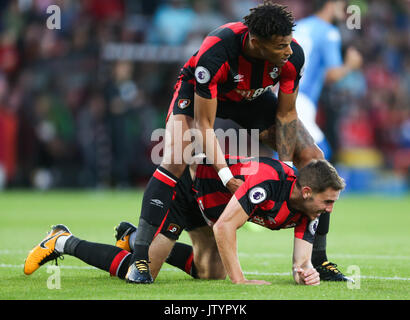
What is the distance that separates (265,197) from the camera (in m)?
5.07

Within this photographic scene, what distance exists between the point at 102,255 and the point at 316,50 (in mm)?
4297

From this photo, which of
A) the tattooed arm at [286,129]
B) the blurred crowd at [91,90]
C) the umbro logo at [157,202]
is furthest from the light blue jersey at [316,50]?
the blurred crowd at [91,90]

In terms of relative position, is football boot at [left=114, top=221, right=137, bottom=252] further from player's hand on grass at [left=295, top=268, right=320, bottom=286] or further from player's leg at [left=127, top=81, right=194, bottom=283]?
player's hand on grass at [left=295, top=268, right=320, bottom=286]

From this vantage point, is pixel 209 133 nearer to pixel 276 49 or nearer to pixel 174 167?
pixel 174 167

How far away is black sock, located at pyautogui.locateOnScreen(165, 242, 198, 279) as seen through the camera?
233 inches

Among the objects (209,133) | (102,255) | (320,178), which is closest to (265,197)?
(320,178)

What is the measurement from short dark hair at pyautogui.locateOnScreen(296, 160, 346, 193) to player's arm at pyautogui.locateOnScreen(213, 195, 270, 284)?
0.47m

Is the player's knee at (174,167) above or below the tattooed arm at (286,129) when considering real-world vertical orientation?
below

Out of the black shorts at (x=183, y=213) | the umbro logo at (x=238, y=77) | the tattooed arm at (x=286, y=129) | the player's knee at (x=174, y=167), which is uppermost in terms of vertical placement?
the umbro logo at (x=238, y=77)

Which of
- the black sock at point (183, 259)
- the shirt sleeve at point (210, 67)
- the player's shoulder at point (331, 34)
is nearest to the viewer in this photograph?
the shirt sleeve at point (210, 67)

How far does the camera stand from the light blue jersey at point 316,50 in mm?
8797

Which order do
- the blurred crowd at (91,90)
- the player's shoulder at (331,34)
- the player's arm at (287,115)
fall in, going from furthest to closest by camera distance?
the blurred crowd at (91,90) < the player's shoulder at (331,34) < the player's arm at (287,115)

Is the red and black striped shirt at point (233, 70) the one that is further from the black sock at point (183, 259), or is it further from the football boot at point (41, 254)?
the football boot at point (41, 254)
